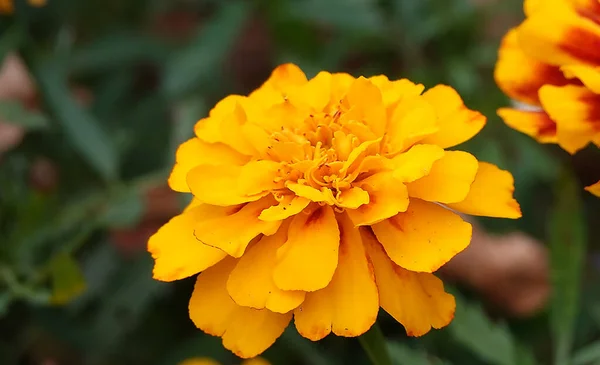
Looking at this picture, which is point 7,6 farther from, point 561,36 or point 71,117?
point 561,36

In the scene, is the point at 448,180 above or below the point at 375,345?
above

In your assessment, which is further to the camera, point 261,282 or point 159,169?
point 159,169

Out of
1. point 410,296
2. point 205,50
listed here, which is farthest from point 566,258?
point 205,50

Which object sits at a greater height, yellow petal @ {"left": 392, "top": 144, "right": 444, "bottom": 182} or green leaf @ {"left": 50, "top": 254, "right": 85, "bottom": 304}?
yellow petal @ {"left": 392, "top": 144, "right": 444, "bottom": 182}

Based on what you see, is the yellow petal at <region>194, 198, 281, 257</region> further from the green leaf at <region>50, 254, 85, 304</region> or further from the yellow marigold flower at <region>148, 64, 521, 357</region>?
the green leaf at <region>50, 254, 85, 304</region>

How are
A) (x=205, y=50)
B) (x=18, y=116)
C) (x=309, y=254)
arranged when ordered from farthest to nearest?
1. (x=205, y=50)
2. (x=18, y=116)
3. (x=309, y=254)

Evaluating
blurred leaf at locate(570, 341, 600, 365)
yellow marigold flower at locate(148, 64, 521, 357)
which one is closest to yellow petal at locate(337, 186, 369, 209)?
yellow marigold flower at locate(148, 64, 521, 357)
